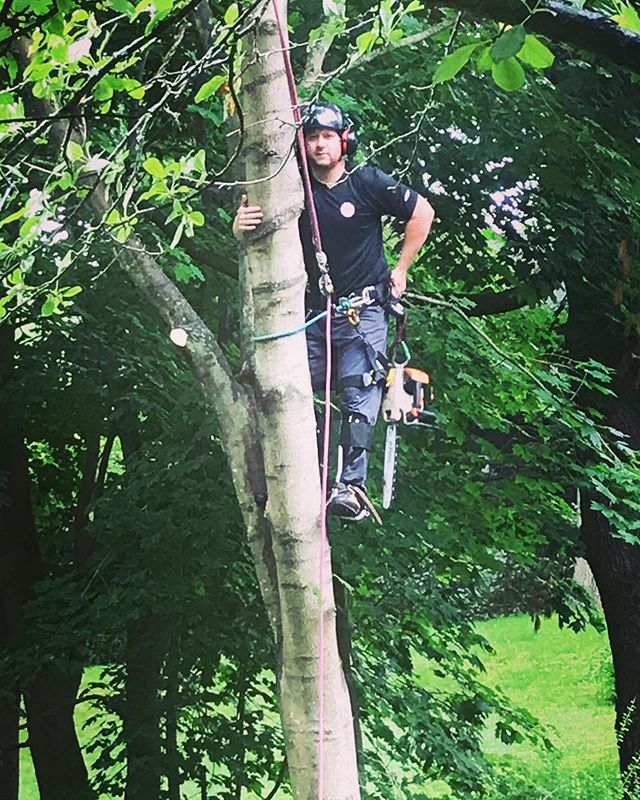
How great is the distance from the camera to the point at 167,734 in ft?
14.3

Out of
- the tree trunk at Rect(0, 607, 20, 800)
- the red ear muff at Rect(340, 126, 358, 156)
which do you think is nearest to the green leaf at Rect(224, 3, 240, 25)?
the red ear muff at Rect(340, 126, 358, 156)

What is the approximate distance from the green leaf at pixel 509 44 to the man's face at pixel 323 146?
1210 mm

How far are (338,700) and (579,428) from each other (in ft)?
6.18

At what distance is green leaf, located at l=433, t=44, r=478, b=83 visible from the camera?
3.17ft

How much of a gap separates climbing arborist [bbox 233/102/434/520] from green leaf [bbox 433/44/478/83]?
3.70 ft

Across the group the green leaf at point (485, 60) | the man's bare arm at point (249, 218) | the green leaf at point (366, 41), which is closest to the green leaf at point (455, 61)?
the green leaf at point (485, 60)

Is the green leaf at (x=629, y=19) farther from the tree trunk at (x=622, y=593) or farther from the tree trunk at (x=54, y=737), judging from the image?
the tree trunk at (x=54, y=737)

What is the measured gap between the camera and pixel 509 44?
0.93 m

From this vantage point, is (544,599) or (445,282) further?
(544,599)

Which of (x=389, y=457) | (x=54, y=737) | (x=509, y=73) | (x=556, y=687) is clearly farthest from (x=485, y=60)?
(x=556, y=687)

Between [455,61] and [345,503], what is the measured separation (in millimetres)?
1208

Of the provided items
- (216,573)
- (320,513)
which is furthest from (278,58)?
(216,573)

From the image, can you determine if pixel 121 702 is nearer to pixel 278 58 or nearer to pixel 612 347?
pixel 612 347

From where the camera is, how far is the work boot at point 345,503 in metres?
2.08
